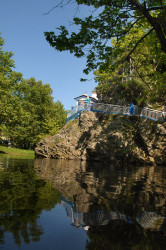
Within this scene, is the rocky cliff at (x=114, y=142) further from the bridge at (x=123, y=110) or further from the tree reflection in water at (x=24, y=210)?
the tree reflection in water at (x=24, y=210)

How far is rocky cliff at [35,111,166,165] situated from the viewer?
53.0 feet

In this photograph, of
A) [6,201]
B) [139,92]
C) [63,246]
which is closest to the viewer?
[63,246]

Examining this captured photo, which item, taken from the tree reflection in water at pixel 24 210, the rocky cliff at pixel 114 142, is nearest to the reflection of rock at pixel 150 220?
the tree reflection in water at pixel 24 210

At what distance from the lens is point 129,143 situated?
16.6m

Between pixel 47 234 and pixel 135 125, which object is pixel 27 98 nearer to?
pixel 135 125

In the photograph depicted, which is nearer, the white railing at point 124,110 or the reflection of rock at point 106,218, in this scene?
the reflection of rock at point 106,218

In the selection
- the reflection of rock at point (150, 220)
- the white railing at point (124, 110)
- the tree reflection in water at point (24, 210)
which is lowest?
the reflection of rock at point (150, 220)

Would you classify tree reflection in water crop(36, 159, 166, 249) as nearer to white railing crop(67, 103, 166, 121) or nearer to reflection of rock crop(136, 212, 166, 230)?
reflection of rock crop(136, 212, 166, 230)

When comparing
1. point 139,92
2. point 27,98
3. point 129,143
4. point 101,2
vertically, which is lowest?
point 129,143

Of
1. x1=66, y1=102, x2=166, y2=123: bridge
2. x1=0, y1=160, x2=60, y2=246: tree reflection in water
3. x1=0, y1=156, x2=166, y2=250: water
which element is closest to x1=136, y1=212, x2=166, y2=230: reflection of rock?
x1=0, y1=156, x2=166, y2=250: water

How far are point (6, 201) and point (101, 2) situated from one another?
690 cm

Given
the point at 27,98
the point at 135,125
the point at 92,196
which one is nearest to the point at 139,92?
the point at 135,125

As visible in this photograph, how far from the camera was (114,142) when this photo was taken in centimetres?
1672

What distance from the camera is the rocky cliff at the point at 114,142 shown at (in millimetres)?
16141
